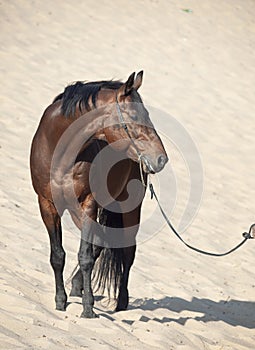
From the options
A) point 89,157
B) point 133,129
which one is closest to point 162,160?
point 133,129

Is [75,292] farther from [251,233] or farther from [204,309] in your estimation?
[251,233]

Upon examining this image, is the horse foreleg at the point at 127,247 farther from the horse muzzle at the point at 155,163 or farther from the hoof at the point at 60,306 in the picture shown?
the horse muzzle at the point at 155,163

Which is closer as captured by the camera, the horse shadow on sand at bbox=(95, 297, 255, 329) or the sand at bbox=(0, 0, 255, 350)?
the sand at bbox=(0, 0, 255, 350)

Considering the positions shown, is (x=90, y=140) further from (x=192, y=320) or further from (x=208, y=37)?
(x=208, y=37)

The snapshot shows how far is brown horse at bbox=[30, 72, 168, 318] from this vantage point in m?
4.49

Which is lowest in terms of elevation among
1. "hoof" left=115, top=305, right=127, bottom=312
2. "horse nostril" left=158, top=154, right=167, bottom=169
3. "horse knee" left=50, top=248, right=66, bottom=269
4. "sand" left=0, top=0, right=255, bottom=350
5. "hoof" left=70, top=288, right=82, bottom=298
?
"sand" left=0, top=0, right=255, bottom=350

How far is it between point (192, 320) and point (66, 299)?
3.73 feet

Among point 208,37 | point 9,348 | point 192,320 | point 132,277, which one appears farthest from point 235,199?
point 208,37

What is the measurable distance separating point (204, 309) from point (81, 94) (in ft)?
7.92

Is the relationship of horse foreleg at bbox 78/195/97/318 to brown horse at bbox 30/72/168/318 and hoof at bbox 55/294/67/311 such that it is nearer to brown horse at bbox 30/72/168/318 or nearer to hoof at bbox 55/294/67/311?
brown horse at bbox 30/72/168/318

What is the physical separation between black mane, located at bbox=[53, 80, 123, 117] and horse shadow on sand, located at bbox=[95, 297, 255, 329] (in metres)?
1.75

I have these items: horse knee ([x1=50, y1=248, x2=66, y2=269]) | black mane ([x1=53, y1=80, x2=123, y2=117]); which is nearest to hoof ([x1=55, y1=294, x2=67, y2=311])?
horse knee ([x1=50, y1=248, x2=66, y2=269])

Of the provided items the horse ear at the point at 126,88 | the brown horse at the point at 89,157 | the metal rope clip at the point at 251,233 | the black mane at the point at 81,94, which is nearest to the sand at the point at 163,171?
the brown horse at the point at 89,157

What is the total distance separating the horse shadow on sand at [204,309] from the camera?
576cm
